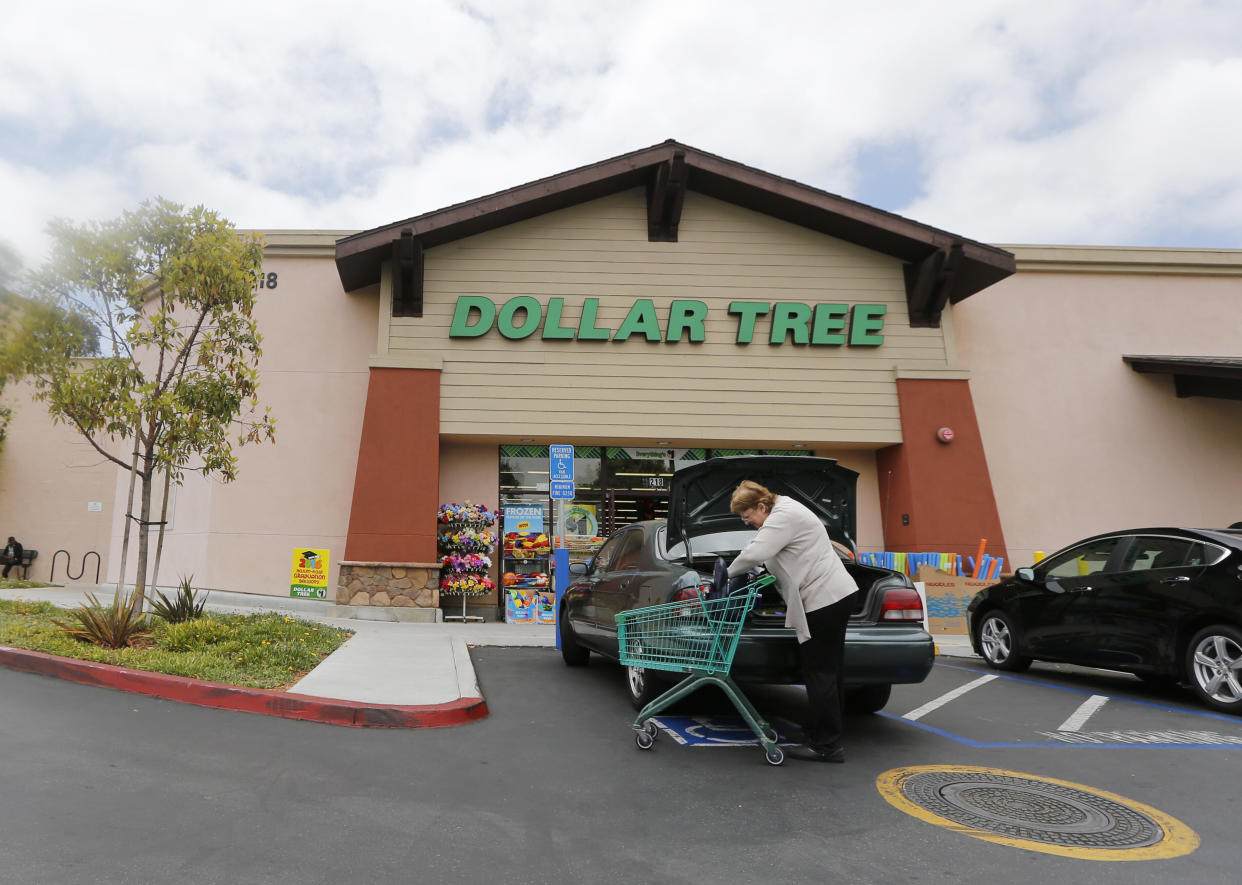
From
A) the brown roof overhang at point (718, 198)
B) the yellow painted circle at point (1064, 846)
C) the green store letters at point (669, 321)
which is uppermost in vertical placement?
the brown roof overhang at point (718, 198)

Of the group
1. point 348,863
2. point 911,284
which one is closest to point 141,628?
point 348,863

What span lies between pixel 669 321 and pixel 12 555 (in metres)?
16.1

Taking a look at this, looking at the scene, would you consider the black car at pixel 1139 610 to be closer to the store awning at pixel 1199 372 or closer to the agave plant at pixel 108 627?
the store awning at pixel 1199 372

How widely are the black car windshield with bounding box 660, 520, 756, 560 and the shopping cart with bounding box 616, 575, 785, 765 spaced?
2.80ft

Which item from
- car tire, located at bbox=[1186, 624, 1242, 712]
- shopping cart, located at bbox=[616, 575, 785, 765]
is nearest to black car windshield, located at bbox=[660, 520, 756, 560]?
shopping cart, located at bbox=[616, 575, 785, 765]

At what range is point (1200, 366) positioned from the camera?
14.1 meters

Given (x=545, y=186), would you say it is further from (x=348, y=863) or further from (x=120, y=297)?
(x=348, y=863)

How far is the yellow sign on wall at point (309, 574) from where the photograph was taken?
558 inches

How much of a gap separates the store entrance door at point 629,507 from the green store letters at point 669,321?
2.94m

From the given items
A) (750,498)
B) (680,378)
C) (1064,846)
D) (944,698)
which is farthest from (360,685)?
(680,378)

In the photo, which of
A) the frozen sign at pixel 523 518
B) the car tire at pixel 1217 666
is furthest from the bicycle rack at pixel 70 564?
the car tire at pixel 1217 666

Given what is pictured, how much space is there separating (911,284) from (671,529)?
10.8m

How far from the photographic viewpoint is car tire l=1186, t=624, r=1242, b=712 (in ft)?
21.5

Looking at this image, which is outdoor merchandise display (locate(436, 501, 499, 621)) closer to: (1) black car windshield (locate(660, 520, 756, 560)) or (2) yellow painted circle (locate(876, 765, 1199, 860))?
(1) black car windshield (locate(660, 520, 756, 560))
